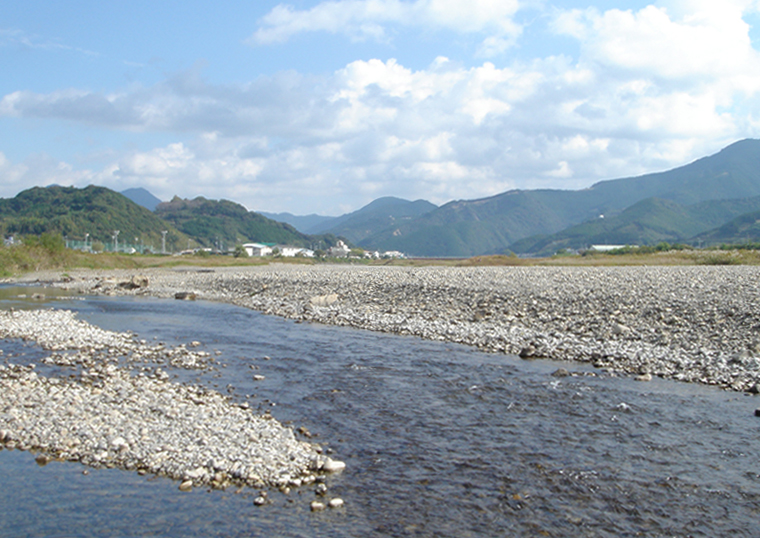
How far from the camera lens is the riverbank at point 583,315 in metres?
16.1

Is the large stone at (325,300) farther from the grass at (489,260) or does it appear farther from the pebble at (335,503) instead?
the grass at (489,260)

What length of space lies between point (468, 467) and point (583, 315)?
1544cm

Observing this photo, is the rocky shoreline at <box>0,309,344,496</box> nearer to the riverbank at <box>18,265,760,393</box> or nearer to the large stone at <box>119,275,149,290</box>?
the riverbank at <box>18,265,760,393</box>

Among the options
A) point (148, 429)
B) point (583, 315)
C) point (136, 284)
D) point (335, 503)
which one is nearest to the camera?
point (335, 503)

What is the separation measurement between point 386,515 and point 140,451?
4.64m

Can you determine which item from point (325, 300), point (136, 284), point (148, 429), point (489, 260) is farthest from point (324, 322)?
point (489, 260)

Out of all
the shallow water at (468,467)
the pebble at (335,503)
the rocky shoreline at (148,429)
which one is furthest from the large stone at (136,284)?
the pebble at (335,503)

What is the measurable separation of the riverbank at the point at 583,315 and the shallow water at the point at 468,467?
1953mm

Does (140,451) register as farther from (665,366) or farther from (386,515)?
(665,366)

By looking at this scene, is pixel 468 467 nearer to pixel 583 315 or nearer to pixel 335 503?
pixel 335 503

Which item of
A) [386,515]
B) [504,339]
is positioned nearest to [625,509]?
[386,515]

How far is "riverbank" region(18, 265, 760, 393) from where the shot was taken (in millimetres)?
16125

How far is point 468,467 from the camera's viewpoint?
30.0ft

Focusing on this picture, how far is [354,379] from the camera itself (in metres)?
15.0
